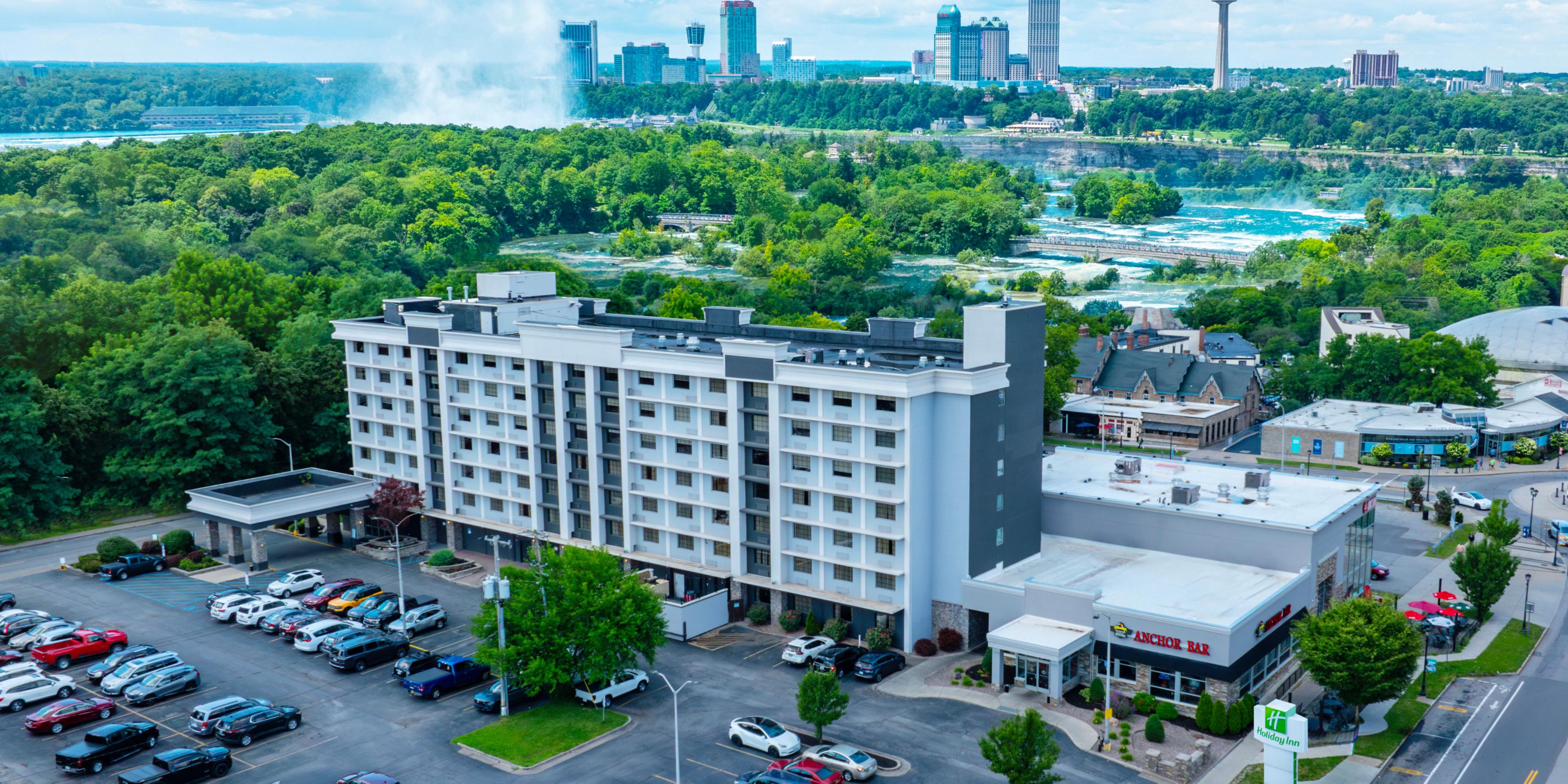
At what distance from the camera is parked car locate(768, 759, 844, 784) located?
4791 cm

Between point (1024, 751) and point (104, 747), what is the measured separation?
118 ft

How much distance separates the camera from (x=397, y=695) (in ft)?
192

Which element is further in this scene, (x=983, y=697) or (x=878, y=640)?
(x=878, y=640)

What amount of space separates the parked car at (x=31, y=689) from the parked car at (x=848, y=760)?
3426cm

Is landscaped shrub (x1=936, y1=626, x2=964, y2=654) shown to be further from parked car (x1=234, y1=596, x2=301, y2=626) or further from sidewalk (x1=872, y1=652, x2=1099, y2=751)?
parked car (x1=234, y1=596, x2=301, y2=626)

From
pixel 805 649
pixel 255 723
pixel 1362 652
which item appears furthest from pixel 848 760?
pixel 255 723

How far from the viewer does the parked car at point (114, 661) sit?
59.4 meters

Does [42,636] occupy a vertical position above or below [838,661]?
above

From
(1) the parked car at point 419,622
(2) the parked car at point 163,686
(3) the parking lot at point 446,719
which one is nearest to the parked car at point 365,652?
(3) the parking lot at point 446,719

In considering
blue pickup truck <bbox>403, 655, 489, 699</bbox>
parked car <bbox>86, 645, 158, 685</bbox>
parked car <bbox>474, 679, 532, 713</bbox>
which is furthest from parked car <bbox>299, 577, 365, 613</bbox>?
parked car <bbox>474, 679, 532, 713</bbox>

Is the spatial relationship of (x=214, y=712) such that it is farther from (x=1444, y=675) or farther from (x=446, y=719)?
(x=1444, y=675)

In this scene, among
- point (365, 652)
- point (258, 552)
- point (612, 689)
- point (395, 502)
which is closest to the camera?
point (612, 689)

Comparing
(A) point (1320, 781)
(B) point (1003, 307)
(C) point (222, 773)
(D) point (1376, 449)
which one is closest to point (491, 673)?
(C) point (222, 773)

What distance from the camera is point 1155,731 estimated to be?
5231 cm
